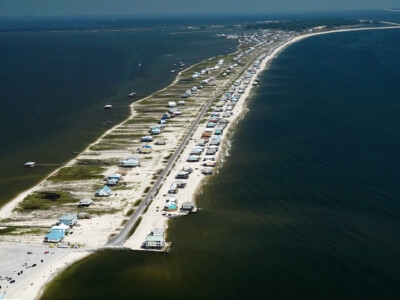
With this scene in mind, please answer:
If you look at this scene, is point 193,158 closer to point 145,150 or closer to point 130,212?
point 145,150

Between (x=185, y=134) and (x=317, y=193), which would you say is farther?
(x=185, y=134)

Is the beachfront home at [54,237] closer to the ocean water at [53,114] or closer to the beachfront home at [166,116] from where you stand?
Answer: the ocean water at [53,114]

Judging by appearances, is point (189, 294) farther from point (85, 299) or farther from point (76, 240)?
point (76, 240)

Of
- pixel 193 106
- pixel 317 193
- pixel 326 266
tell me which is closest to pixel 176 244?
pixel 326 266

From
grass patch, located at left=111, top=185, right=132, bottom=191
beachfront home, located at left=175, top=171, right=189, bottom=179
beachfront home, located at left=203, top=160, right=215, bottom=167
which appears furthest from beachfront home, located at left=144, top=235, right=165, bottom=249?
beachfront home, located at left=203, top=160, right=215, bottom=167

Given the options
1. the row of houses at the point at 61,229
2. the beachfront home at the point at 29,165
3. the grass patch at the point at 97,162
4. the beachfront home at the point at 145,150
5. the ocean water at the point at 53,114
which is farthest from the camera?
the beachfront home at the point at 145,150

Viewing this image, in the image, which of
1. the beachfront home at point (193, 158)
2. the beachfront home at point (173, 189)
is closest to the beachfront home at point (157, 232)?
the beachfront home at point (173, 189)

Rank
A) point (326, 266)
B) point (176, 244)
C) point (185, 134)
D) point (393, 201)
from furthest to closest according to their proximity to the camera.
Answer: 1. point (185, 134)
2. point (393, 201)
3. point (176, 244)
4. point (326, 266)
